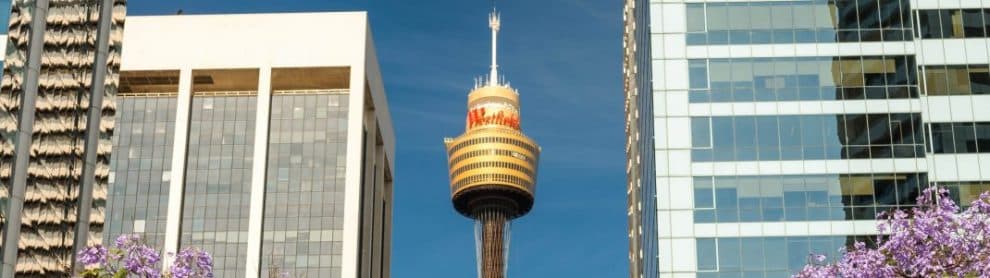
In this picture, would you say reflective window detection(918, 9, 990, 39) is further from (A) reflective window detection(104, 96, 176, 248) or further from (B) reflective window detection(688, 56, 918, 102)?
(A) reflective window detection(104, 96, 176, 248)

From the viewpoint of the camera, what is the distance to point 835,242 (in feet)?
248

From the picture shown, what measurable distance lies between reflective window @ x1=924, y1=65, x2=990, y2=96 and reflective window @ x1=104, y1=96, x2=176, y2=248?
264 feet

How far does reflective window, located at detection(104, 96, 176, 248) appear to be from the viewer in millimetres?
142500

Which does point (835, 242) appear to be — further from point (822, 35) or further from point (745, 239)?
point (822, 35)

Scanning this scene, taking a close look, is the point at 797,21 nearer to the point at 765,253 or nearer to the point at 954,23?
the point at 954,23

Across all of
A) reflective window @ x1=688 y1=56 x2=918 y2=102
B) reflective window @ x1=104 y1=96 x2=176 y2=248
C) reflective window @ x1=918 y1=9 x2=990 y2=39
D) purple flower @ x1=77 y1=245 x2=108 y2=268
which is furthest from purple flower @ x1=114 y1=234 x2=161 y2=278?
reflective window @ x1=104 y1=96 x2=176 y2=248

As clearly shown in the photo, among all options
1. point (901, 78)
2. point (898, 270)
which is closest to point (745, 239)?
point (901, 78)

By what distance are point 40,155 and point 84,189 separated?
2.87 metres

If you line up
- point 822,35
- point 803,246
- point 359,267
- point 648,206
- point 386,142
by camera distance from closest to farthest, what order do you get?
point 803,246 < point 822,35 < point 648,206 < point 359,267 < point 386,142

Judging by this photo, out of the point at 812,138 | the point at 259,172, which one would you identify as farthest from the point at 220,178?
the point at 812,138

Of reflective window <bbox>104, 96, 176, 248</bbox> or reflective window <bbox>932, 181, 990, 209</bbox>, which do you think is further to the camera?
reflective window <bbox>104, 96, 176, 248</bbox>

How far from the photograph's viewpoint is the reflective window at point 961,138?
7656 centimetres

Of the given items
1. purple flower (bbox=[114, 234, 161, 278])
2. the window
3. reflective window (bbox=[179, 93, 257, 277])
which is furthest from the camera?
reflective window (bbox=[179, 93, 257, 277])

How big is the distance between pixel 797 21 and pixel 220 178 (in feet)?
252
